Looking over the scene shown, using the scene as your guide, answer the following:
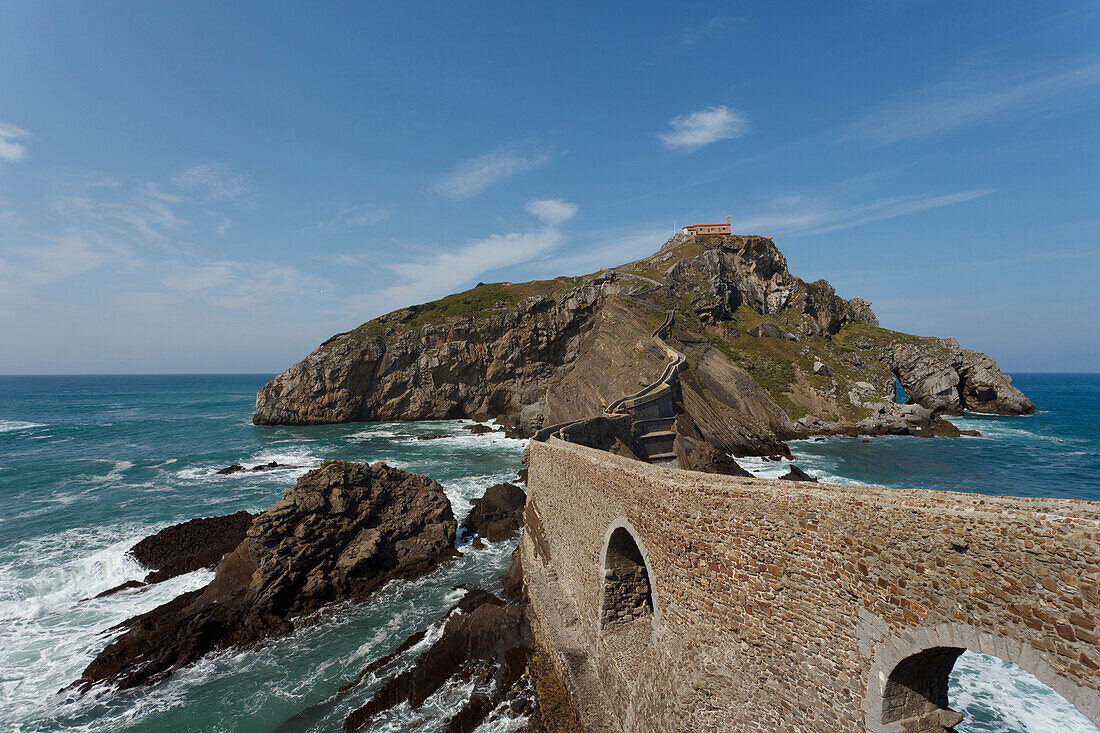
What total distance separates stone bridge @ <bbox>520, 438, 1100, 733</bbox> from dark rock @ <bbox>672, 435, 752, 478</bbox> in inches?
838

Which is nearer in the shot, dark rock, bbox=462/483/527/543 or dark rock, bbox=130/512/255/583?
dark rock, bbox=130/512/255/583

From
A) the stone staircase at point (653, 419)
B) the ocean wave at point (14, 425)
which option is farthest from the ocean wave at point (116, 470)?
the stone staircase at point (653, 419)

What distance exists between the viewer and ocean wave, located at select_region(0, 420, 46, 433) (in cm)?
6084

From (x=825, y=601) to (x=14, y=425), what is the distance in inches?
3878

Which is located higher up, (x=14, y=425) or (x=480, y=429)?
(x=14, y=425)

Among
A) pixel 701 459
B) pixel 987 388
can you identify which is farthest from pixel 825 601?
pixel 987 388

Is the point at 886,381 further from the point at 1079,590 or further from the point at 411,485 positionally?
the point at 1079,590

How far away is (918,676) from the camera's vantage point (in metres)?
6.04

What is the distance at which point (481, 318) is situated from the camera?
233ft

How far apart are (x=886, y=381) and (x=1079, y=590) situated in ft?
216

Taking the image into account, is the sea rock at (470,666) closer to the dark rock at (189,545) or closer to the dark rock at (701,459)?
the dark rock at (189,545)

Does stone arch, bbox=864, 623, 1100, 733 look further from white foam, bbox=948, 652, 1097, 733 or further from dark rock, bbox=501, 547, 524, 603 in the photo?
dark rock, bbox=501, 547, 524, 603

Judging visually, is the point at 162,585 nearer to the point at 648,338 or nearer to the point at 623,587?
the point at 623,587

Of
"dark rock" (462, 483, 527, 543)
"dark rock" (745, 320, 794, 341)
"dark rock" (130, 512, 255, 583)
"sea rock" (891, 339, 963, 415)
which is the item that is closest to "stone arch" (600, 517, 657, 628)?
"dark rock" (462, 483, 527, 543)
